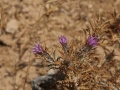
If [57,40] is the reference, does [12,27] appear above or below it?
above

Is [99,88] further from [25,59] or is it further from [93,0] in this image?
[93,0]

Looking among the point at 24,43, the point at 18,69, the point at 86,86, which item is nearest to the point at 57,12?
the point at 24,43

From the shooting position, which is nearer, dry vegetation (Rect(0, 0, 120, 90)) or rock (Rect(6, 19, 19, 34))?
dry vegetation (Rect(0, 0, 120, 90))

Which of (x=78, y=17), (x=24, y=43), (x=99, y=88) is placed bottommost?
(x=99, y=88)

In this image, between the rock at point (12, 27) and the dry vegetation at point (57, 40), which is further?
the rock at point (12, 27)

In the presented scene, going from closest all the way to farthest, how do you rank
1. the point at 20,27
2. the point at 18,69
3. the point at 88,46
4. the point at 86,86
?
the point at 88,46, the point at 86,86, the point at 18,69, the point at 20,27

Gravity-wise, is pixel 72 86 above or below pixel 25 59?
below

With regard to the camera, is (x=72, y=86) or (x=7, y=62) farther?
(x=7, y=62)

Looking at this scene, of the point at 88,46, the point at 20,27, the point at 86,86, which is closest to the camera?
the point at 88,46
